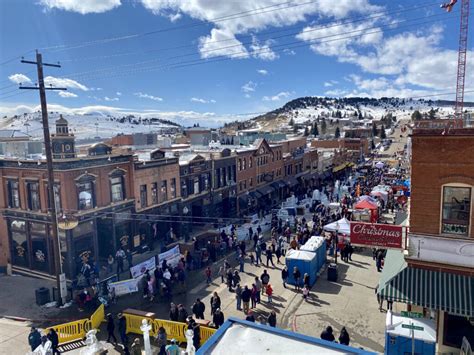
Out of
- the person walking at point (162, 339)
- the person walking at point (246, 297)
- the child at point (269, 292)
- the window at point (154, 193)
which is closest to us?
the person walking at point (162, 339)

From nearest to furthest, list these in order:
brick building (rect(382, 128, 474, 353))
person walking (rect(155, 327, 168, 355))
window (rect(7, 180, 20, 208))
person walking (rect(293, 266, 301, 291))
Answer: brick building (rect(382, 128, 474, 353)) → person walking (rect(155, 327, 168, 355)) → person walking (rect(293, 266, 301, 291)) → window (rect(7, 180, 20, 208))

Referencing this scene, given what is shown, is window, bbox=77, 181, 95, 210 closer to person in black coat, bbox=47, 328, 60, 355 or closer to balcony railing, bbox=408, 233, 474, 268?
person in black coat, bbox=47, 328, 60, 355

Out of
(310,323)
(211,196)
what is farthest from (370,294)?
(211,196)

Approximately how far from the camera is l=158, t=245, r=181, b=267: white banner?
22555 millimetres

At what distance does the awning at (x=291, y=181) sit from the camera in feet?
169

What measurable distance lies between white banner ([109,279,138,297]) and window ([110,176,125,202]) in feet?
24.3

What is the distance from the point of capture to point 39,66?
721 inches

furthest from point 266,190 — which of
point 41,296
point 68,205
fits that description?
point 41,296

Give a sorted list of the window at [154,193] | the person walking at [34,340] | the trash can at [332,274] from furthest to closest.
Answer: the window at [154,193] → the trash can at [332,274] → the person walking at [34,340]

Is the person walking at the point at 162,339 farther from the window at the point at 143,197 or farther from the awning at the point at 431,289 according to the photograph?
the window at the point at 143,197

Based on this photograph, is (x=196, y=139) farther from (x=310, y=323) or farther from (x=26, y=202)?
(x=310, y=323)

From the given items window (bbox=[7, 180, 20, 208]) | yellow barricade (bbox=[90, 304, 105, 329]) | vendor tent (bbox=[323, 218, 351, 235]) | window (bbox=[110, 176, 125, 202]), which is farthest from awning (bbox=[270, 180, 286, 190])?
yellow barricade (bbox=[90, 304, 105, 329])

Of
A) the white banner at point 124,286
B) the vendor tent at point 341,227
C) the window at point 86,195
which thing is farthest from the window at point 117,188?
the vendor tent at point 341,227

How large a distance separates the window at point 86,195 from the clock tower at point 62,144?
78.7 inches
